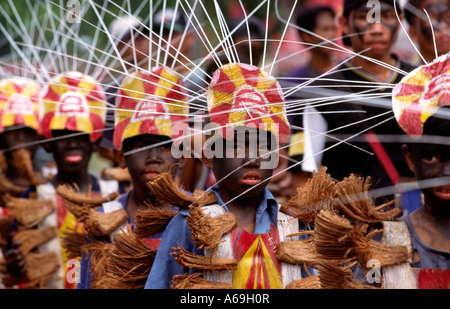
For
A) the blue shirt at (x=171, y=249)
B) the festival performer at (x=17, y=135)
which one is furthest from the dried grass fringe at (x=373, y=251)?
the festival performer at (x=17, y=135)

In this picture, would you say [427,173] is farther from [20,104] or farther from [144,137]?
[20,104]

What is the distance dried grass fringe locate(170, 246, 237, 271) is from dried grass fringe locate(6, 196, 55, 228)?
261 centimetres

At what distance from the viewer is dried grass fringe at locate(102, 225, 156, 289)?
386cm

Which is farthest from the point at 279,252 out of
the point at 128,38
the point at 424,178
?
the point at 128,38

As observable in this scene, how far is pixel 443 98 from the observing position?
11.4 ft

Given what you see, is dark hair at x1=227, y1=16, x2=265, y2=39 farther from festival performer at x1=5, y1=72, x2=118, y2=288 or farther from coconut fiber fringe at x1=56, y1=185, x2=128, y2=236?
coconut fiber fringe at x1=56, y1=185, x2=128, y2=236

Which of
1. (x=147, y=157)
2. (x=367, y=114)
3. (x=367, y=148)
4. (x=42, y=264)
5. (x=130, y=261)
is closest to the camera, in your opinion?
(x=130, y=261)

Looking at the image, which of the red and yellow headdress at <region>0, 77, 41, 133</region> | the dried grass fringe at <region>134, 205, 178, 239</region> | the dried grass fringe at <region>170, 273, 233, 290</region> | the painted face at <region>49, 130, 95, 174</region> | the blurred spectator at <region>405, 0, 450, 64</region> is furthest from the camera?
the red and yellow headdress at <region>0, 77, 41, 133</region>

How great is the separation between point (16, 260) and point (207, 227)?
2.79m

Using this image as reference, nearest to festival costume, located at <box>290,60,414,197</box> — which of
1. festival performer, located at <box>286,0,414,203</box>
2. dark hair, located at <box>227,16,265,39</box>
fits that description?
festival performer, located at <box>286,0,414,203</box>

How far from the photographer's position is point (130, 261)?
388 centimetres

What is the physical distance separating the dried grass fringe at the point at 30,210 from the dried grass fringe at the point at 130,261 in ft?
6.88

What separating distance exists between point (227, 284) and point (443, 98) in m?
1.20

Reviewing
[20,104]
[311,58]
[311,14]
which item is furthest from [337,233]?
[20,104]
